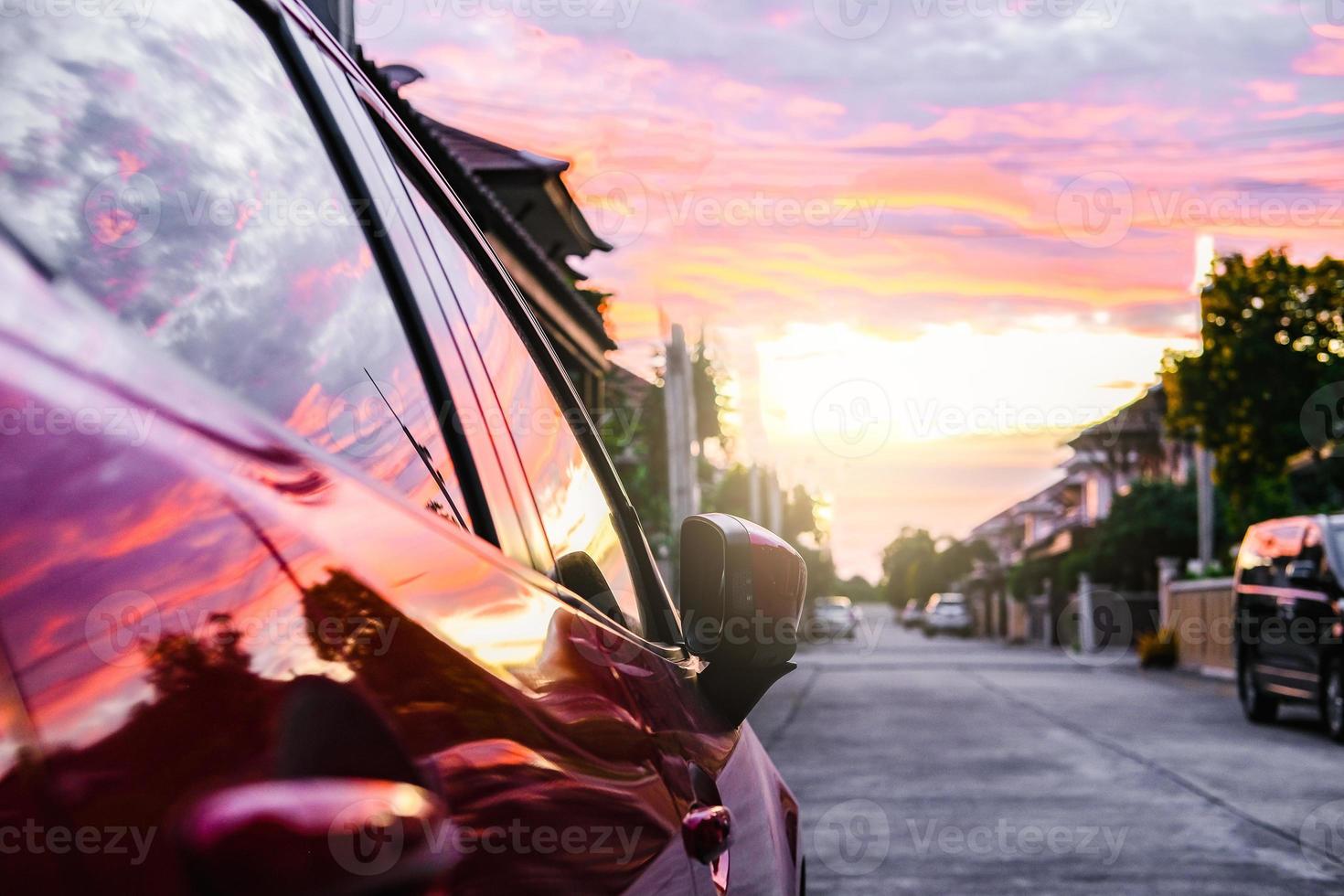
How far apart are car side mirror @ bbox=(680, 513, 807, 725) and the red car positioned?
1.89 ft

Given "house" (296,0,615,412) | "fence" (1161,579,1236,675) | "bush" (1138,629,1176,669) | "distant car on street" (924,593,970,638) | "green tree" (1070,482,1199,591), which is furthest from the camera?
"distant car on street" (924,593,970,638)

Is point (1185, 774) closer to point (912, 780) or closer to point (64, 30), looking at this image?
point (912, 780)

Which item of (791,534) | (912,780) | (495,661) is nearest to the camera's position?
(495,661)

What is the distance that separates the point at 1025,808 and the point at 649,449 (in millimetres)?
24123

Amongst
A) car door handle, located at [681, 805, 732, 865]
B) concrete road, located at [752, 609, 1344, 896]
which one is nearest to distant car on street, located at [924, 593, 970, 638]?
concrete road, located at [752, 609, 1344, 896]

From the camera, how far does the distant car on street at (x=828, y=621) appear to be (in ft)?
192

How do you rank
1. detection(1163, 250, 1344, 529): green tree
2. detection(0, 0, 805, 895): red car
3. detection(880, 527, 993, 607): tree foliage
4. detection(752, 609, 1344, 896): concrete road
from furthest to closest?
detection(880, 527, 993, 607): tree foliage
detection(1163, 250, 1344, 529): green tree
detection(752, 609, 1344, 896): concrete road
detection(0, 0, 805, 895): red car

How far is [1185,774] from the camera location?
457 inches

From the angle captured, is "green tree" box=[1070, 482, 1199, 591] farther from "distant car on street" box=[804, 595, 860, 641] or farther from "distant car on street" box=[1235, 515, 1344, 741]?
"distant car on street" box=[1235, 515, 1344, 741]

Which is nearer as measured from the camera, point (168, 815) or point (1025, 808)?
point (168, 815)

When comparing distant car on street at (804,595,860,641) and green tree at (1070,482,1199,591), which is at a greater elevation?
green tree at (1070,482,1199,591)

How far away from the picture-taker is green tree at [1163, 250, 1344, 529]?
25984 mm

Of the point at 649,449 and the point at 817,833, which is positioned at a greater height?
the point at 649,449

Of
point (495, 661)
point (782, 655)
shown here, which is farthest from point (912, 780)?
point (495, 661)
